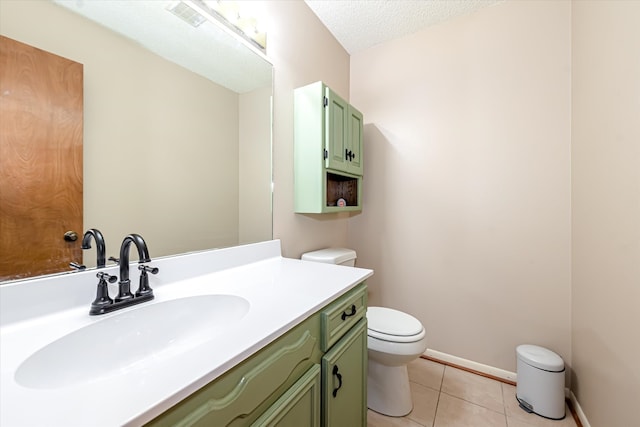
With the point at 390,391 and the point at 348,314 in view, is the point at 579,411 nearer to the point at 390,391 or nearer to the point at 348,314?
the point at 390,391

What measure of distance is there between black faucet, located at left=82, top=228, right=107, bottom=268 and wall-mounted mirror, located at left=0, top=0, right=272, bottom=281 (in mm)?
34

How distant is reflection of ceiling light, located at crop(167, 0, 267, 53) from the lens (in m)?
1.08

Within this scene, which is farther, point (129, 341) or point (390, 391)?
point (390, 391)

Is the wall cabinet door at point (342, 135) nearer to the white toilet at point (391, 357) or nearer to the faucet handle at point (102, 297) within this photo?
the white toilet at point (391, 357)

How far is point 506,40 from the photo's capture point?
1.72m

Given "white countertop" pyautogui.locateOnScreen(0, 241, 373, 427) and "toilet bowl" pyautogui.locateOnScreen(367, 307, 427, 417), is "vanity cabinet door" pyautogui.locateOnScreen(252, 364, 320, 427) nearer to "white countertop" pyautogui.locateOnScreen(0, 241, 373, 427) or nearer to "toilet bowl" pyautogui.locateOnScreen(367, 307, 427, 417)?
"white countertop" pyautogui.locateOnScreen(0, 241, 373, 427)

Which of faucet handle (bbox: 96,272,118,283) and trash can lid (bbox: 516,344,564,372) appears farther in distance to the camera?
trash can lid (bbox: 516,344,564,372)

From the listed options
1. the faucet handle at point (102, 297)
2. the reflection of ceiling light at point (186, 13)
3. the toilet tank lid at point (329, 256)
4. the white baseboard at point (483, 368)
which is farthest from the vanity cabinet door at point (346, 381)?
the reflection of ceiling light at point (186, 13)

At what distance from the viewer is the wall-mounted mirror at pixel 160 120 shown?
31.6 inches

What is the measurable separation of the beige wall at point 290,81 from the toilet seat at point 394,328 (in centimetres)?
62

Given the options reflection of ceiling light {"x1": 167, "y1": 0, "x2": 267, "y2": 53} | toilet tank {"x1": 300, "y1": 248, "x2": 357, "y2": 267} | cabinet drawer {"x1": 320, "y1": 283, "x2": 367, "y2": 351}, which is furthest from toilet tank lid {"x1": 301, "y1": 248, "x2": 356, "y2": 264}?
reflection of ceiling light {"x1": 167, "y1": 0, "x2": 267, "y2": 53}

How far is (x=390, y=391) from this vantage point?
1437 millimetres

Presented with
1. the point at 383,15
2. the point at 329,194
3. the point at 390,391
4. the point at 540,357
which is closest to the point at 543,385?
the point at 540,357

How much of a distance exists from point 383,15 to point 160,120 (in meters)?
1.71
